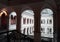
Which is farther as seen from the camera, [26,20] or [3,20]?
[26,20]

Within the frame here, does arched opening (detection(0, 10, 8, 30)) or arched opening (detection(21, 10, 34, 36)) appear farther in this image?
arched opening (detection(21, 10, 34, 36))

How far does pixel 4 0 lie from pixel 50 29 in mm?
20416

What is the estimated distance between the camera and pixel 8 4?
Result: 726 cm

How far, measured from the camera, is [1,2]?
21.1 ft

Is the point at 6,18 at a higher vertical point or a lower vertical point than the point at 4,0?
lower

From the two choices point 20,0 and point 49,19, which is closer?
point 20,0

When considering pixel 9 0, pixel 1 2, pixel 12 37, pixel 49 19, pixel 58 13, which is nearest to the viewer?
pixel 12 37

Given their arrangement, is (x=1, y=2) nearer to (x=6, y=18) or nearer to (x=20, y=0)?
(x=20, y=0)

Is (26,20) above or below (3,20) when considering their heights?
above

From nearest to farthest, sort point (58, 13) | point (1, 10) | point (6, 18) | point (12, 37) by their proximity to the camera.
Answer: point (12, 37) < point (58, 13) < point (1, 10) < point (6, 18)

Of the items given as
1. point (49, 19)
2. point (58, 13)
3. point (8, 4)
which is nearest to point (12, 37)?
point (8, 4)

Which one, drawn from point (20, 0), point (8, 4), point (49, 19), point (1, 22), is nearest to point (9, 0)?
point (8, 4)

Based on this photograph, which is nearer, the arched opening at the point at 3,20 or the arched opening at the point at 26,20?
the arched opening at the point at 3,20

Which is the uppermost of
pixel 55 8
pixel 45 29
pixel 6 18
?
pixel 55 8
